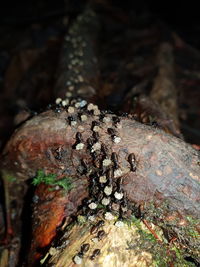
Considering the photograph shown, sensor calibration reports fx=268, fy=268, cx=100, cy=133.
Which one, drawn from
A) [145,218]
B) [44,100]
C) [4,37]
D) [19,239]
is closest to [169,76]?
[44,100]

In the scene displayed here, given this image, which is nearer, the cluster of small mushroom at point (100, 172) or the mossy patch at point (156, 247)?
the mossy patch at point (156, 247)

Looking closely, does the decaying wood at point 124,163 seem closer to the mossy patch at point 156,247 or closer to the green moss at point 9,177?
the mossy patch at point 156,247

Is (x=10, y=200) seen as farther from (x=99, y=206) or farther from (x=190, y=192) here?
(x=190, y=192)

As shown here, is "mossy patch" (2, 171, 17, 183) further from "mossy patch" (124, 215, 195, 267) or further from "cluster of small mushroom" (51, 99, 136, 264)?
"mossy patch" (124, 215, 195, 267)

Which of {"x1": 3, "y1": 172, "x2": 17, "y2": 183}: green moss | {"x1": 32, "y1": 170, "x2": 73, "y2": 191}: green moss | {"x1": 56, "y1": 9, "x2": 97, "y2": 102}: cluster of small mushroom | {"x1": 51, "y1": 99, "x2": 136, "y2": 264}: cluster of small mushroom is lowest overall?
{"x1": 3, "y1": 172, "x2": 17, "y2": 183}: green moss

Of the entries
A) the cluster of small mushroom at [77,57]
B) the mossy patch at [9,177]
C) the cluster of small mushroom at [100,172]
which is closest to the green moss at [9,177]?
the mossy patch at [9,177]

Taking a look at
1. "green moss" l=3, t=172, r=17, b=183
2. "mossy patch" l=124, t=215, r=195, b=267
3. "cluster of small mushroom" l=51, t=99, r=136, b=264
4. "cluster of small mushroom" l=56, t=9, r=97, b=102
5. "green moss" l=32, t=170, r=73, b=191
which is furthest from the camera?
"cluster of small mushroom" l=56, t=9, r=97, b=102

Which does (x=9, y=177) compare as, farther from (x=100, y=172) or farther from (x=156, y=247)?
(x=156, y=247)

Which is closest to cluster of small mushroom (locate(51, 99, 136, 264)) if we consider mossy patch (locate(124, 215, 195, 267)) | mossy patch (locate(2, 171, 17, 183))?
mossy patch (locate(124, 215, 195, 267))
